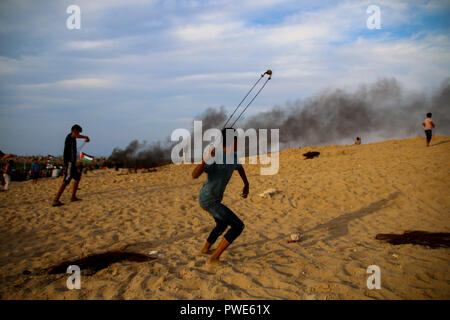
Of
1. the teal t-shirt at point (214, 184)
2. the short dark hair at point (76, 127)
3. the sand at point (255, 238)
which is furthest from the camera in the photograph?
the short dark hair at point (76, 127)

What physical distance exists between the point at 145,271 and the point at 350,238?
13.0ft

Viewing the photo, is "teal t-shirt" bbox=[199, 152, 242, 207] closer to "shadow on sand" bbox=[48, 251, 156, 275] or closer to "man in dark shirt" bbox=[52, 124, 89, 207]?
"shadow on sand" bbox=[48, 251, 156, 275]

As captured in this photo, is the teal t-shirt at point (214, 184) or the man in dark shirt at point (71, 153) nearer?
the teal t-shirt at point (214, 184)

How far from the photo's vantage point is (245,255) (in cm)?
472

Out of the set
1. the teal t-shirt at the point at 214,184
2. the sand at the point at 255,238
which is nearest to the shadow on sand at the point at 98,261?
the sand at the point at 255,238

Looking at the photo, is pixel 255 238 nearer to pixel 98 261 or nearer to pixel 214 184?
pixel 214 184

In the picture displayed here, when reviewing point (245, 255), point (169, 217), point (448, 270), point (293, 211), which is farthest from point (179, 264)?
point (293, 211)

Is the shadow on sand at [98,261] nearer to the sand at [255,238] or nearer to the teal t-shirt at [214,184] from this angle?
the sand at [255,238]

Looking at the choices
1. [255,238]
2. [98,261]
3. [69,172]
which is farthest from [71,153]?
[255,238]

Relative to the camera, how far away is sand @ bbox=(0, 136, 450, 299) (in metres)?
3.44

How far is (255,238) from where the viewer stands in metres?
5.70

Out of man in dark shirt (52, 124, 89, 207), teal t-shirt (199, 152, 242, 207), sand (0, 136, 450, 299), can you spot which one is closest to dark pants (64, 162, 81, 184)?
man in dark shirt (52, 124, 89, 207)

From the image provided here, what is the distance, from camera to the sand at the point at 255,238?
3.44m
